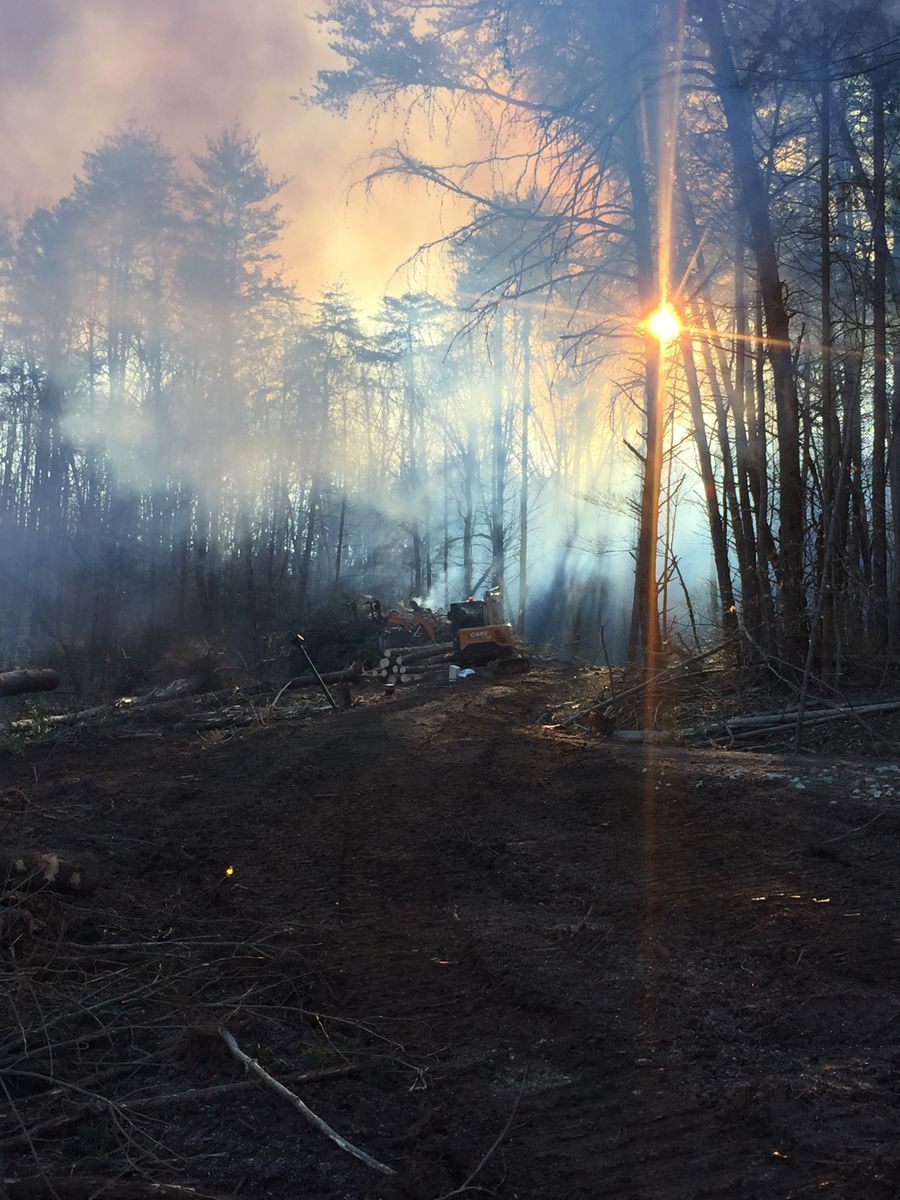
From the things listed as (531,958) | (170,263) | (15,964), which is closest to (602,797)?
(531,958)

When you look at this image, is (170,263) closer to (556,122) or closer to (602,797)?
(556,122)

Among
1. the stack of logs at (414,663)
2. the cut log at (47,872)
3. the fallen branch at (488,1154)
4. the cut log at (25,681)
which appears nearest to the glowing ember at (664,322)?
the stack of logs at (414,663)

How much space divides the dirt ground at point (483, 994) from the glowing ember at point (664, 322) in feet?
27.0

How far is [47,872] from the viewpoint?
14.9ft

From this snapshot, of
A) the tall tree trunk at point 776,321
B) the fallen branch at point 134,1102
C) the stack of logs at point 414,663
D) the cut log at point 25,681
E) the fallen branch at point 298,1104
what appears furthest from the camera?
the stack of logs at point 414,663

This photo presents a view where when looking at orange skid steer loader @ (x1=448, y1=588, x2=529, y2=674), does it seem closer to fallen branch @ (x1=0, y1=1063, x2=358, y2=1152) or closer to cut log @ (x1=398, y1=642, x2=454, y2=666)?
cut log @ (x1=398, y1=642, x2=454, y2=666)

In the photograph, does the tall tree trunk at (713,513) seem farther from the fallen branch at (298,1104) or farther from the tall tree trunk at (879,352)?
the fallen branch at (298,1104)

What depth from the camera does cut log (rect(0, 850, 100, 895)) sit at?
440cm

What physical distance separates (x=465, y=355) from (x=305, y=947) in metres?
30.0

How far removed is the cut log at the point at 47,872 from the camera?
4402mm

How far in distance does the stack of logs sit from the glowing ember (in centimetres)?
787

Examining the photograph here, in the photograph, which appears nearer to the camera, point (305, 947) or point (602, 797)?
point (305, 947)

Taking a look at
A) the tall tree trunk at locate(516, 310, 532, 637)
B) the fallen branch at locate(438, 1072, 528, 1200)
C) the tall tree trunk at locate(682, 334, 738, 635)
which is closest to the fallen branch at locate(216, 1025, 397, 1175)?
the fallen branch at locate(438, 1072, 528, 1200)

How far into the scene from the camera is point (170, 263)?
27.1m
